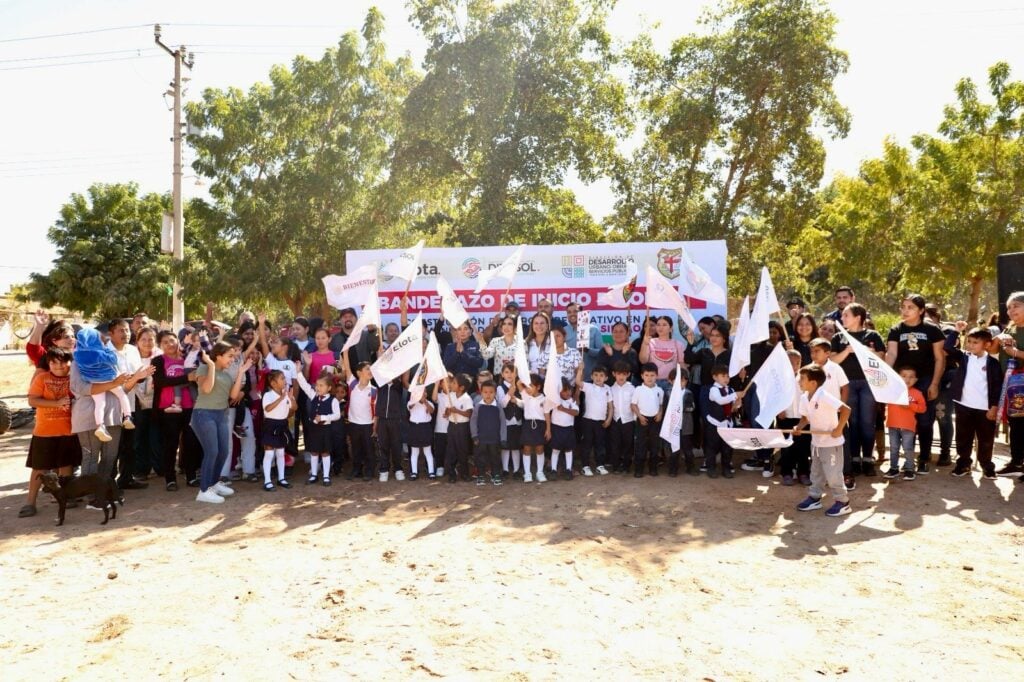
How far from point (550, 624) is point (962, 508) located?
488cm

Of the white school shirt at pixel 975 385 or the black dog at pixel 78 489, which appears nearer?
the black dog at pixel 78 489

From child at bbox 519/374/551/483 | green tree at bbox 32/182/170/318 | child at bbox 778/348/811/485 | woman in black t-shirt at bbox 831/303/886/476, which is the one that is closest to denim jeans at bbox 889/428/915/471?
woman in black t-shirt at bbox 831/303/886/476

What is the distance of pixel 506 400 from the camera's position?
27.8 ft

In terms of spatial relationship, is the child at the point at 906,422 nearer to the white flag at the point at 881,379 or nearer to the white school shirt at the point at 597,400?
the white flag at the point at 881,379

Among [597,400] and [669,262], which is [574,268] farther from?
[597,400]

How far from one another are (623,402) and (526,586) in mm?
3758

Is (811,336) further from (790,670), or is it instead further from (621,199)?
(621,199)

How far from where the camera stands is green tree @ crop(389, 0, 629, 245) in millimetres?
16750

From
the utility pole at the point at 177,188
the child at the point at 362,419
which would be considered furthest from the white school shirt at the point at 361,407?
the utility pole at the point at 177,188

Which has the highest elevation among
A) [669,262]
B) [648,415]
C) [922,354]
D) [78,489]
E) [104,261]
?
[104,261]

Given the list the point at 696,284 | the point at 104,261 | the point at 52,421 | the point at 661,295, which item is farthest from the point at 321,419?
the point at 104,261

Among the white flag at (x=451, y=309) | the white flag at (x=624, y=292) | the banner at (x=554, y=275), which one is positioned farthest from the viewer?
the banner at (x=554, y=275)

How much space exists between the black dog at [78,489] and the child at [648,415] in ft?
18.4

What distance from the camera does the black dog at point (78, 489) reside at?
6770mm
